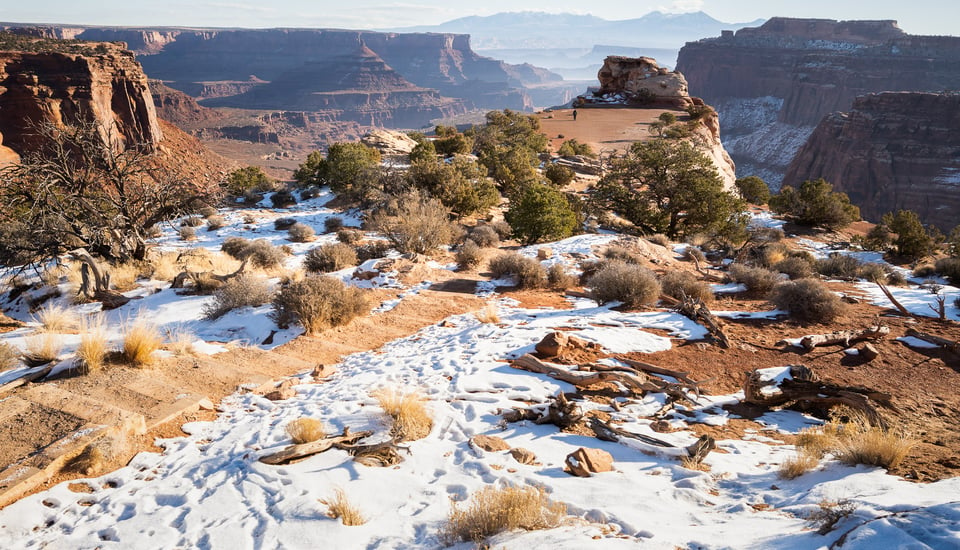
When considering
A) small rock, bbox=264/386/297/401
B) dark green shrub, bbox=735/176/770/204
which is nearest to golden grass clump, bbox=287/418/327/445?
small rock, bbox=264/386/297/401

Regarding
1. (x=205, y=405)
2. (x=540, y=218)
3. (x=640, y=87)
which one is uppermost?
(x=640, y=87)

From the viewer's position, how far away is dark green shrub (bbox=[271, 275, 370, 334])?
310 inches

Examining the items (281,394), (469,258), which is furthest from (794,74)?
(281,394)

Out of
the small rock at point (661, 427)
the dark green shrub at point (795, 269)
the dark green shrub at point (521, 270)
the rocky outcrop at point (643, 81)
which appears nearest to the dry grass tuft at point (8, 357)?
the small rock at point (661, 427)

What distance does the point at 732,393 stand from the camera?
19.2ft

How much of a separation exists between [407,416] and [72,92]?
62736mm

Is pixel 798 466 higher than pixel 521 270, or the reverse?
pixel 798 466

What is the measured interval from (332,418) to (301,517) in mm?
1540

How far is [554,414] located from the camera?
16.1ft

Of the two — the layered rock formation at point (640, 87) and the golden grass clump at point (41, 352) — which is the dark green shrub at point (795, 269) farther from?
the layered rock formation at point (640, 87)

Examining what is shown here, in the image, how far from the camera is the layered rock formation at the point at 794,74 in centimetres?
10300

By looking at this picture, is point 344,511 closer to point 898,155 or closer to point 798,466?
point 798,466

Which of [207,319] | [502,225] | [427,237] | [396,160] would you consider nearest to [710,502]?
[207,319]

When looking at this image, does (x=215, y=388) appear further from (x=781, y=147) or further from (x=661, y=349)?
(x=781, y=147)
